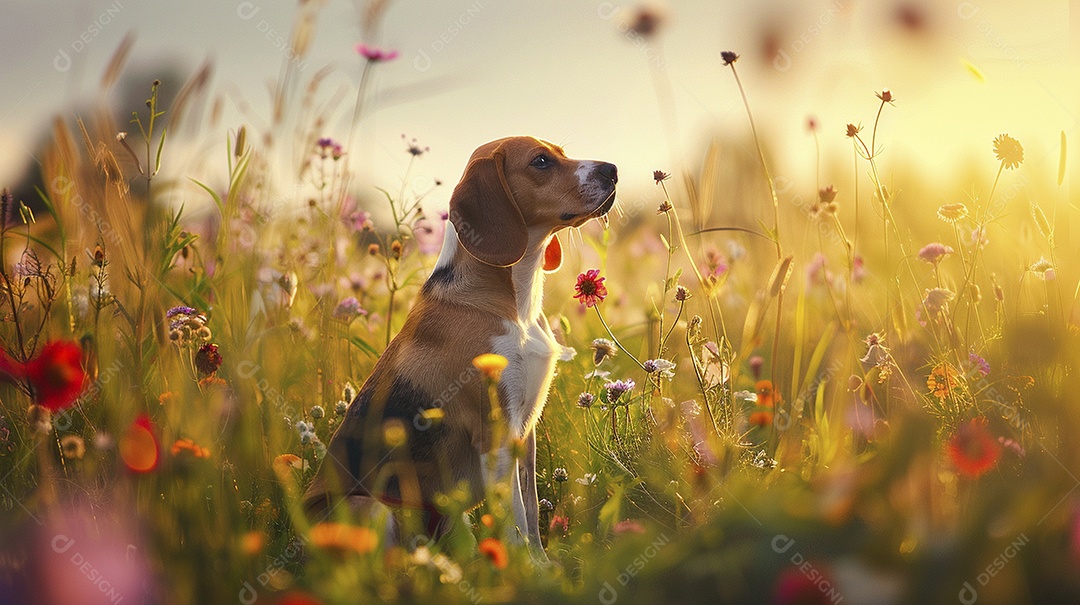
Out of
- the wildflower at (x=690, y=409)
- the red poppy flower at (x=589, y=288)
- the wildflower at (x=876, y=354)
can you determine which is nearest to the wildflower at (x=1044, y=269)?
the wildflower at (x=876, y=354)

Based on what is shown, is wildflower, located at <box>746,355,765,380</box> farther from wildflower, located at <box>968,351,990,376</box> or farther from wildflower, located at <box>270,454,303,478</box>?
wildflower, located at <box>270,454,303,478</box>

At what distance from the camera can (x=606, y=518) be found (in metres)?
2.40

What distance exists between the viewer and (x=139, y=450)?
1.86 metres

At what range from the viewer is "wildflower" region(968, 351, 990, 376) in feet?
9.55

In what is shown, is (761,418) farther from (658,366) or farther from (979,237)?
(979,237)

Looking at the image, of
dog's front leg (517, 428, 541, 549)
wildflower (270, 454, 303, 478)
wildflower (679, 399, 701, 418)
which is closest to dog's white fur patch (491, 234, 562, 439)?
dog's front leg (517, 428, 541, 549)

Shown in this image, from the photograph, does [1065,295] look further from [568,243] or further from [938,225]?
[568,243]

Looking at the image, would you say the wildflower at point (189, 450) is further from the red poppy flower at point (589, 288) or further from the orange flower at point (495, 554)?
the red poppy flower at point (589, 288)

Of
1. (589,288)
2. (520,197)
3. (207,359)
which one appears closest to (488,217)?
(520,197)

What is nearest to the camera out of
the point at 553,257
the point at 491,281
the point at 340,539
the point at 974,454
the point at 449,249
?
the point at 340,539

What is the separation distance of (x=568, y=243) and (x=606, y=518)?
210 centimetres

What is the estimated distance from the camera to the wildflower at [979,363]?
2.91 meters

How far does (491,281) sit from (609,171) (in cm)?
66

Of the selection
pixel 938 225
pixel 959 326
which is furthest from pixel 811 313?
pixel 959 326
